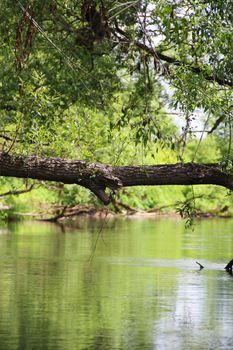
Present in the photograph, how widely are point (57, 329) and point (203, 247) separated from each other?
22180 millimetres

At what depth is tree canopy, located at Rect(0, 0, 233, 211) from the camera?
46.3 feet

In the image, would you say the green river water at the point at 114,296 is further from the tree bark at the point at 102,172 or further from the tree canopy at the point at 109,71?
the tree canopy at the point at 109,71

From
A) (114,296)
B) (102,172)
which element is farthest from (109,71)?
(102,172)

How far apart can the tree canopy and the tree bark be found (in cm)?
24

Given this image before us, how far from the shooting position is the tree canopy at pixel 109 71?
46.3 feet

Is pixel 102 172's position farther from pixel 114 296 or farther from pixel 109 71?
pixel 109 71

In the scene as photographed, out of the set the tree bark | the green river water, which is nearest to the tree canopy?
the tree bark

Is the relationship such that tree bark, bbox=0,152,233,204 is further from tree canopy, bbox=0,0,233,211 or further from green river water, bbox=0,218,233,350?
green river water, bbox=0,218,233,350

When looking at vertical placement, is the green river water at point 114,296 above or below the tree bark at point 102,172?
below

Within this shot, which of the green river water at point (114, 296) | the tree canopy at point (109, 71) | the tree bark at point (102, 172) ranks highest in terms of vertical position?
the tree canopy at point (109, 71)

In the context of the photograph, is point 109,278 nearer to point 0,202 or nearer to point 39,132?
point 39,132

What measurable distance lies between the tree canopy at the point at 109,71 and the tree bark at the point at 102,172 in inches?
9.6

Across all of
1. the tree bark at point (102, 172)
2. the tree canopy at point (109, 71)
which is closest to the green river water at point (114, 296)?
the tree bark at point (102, 172)

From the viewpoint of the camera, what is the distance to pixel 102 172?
56.5 ft
